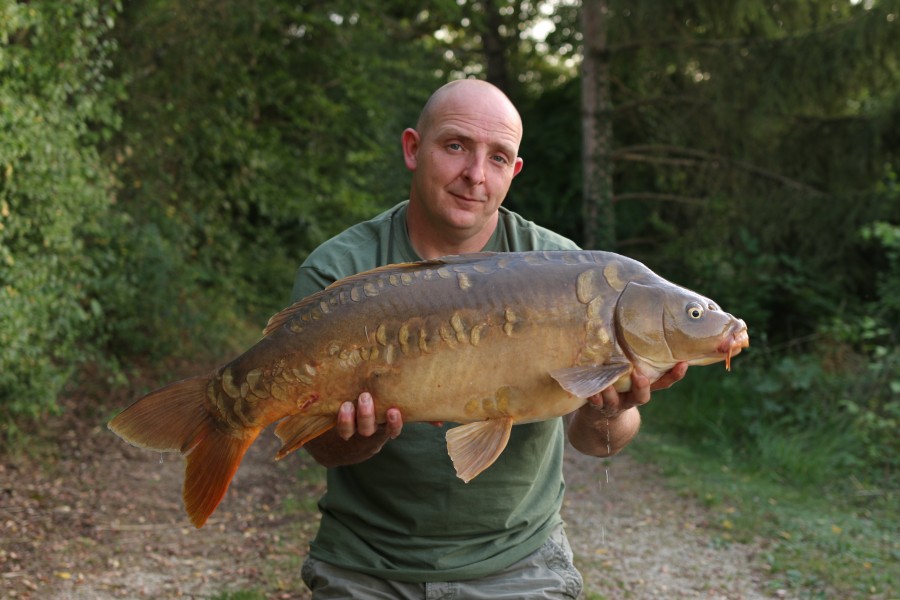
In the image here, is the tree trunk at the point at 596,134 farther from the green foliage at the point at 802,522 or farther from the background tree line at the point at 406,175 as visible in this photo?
the green foliage at the point at 802,522

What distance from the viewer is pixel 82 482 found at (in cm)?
625

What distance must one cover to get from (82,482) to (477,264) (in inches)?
189

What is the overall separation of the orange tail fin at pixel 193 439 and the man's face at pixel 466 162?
2.71 feet

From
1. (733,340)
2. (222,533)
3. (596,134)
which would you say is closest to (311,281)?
(733,340)

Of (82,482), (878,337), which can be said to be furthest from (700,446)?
(82,482)

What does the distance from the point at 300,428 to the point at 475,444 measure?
0.44m

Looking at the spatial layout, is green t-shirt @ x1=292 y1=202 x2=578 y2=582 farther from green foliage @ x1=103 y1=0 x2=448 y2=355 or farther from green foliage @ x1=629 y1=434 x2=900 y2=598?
green foliage @ x1=103 y1=0 x2=448 y2=355

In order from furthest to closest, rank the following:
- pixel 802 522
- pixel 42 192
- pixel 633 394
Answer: pixel 42 192, pixel 802 522, pixel 633 394

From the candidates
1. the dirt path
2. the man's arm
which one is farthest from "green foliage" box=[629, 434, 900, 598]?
the man's arm

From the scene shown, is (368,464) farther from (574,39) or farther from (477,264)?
(574,39)

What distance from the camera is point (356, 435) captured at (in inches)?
96.0

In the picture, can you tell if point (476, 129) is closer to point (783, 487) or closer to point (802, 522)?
point (802, 522)

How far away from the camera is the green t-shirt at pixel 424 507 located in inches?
103

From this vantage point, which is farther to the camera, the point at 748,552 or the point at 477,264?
the point at 748,552
